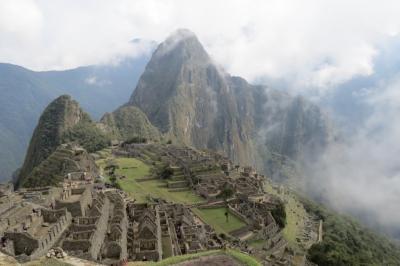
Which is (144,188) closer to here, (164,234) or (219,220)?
(219,220)

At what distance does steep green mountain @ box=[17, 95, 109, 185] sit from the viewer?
9806 cm

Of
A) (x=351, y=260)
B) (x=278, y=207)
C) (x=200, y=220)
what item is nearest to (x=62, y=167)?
(x=200, y=220)

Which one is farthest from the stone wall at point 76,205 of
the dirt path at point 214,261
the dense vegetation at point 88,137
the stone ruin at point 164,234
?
the dense vegetation at point 88,137

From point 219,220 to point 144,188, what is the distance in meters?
14.6

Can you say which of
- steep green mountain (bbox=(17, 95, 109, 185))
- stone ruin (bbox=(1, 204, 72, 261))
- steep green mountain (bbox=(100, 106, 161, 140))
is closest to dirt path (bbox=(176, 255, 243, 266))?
stone ruin (bbox=(1, 204, 72, 261))

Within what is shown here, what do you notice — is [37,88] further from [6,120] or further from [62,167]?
[62,167]

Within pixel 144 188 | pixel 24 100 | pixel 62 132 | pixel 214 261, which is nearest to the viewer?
pixel 214 261

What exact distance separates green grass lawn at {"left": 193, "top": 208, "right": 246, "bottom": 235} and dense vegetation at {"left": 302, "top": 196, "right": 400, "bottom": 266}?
28.4ft

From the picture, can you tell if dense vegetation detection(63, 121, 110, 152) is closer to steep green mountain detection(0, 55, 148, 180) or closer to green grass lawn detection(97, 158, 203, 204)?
steep green mountain detection(0, 55, 148, 180)

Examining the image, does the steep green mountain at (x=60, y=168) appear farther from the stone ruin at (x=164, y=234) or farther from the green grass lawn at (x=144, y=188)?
the stone ruin at (x=164, y=234)

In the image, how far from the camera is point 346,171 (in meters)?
190

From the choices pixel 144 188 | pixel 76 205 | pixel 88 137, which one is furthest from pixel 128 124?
pixel 76 205

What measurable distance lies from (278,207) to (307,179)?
142091 millimetres

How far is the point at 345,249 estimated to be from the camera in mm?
54781
